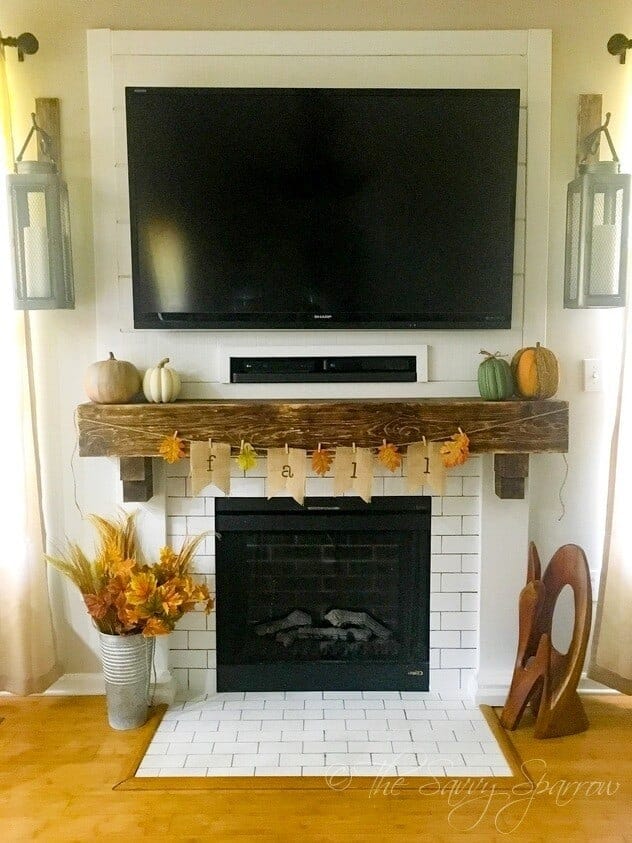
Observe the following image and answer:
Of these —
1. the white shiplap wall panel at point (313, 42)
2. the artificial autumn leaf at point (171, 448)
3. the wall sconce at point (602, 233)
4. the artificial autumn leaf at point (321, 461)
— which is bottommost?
the artificial autumn leaf at point (321, 461)

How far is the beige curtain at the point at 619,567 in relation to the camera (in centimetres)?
258

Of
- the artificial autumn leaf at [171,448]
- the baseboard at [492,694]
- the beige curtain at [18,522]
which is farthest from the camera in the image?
the baseboard at [492,694]

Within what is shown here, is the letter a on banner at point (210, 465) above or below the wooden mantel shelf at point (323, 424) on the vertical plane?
below

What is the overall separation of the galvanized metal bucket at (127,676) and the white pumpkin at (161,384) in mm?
780

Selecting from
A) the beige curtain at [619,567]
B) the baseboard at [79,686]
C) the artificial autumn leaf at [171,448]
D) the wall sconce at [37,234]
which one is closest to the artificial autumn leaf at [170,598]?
the artificial autumn leaf at [171,448]

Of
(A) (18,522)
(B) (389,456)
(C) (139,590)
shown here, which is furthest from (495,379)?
(A) (18,522)

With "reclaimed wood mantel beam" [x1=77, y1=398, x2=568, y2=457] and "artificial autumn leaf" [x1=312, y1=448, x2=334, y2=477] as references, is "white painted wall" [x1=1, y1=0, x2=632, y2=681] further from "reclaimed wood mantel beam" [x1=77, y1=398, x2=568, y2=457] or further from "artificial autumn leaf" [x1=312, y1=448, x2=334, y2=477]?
"artificial autumn leaf" [x1=312, y1=448, x2=334, y2=477]

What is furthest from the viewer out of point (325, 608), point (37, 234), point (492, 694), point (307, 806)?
point (325, 608)

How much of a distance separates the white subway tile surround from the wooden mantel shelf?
0.85ft

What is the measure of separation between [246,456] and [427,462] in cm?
58

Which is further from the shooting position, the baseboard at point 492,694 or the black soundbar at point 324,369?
the baseboard at point 492,694

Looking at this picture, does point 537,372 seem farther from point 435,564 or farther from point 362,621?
point 362,621

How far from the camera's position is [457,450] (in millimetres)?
2430

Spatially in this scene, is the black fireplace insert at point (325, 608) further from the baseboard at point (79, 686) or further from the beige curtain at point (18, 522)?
the beige curtain at point (18, 522)
